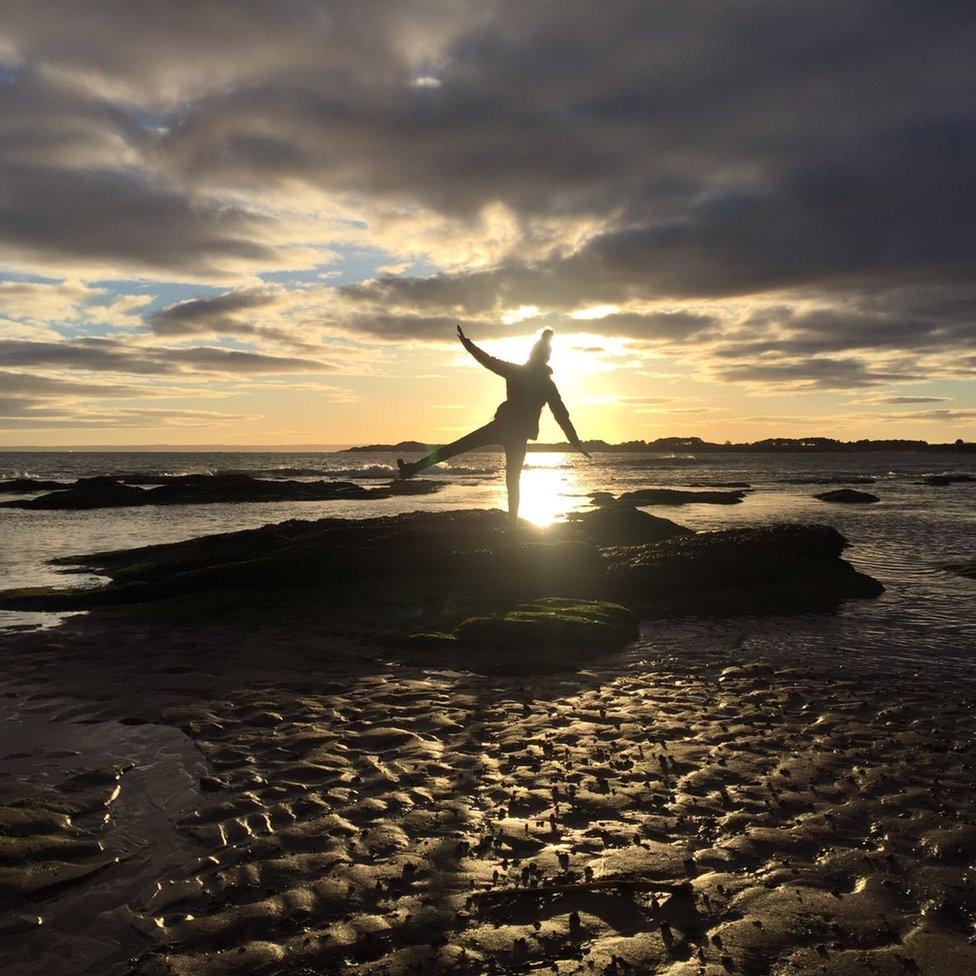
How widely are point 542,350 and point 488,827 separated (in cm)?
1290

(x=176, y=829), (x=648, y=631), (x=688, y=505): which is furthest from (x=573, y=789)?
(x=688, y=505)

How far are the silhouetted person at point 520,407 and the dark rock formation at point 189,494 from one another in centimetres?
4066

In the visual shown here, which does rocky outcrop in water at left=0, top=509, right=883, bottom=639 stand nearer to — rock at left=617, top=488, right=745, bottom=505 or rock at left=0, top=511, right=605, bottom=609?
rock at left=0, top=511, right=605, bottom=609

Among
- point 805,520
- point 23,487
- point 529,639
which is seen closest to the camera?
point 529,639

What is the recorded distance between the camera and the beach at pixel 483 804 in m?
4.93

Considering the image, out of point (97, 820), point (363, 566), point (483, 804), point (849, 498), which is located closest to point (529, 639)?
point (483, 804)

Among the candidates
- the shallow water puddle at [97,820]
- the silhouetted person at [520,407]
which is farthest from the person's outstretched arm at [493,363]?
the shallow water puddle at [97,820]

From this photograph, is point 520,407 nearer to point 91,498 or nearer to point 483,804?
point 483,804

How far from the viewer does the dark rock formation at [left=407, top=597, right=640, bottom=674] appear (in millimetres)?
12125

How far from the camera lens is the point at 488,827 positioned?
639cm

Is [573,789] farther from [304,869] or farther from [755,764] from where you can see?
[304,869]

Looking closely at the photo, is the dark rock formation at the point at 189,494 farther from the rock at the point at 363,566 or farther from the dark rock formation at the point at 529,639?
the dark rock formation at the point at 529,639

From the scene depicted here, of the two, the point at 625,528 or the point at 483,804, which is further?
the point at 625,528

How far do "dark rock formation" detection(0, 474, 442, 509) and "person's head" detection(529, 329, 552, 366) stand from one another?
137 ft
